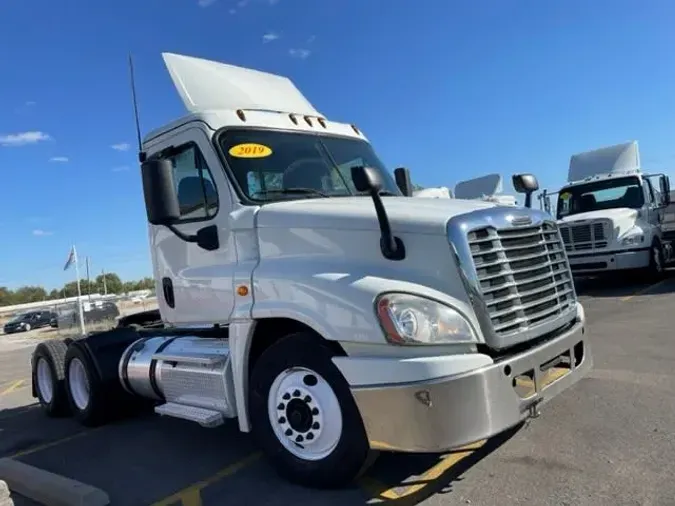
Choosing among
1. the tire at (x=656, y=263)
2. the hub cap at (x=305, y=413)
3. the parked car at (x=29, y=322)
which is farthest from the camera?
the parked car at (x=29, y=322)

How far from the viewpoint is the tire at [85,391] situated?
243 inches

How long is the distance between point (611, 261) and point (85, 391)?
38.0 ft

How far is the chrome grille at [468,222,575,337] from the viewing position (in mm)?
3768

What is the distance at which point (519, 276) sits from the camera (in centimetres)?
404

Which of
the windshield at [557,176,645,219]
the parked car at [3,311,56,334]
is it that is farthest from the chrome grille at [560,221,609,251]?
the parked car at [3,311,56,334]

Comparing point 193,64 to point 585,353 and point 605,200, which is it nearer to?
point 585,353

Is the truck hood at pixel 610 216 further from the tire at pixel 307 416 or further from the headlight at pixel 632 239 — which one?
the tire at pixel 307 416

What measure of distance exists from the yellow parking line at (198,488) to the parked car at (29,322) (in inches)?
1793

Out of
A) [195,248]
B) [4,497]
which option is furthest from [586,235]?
[4,497]

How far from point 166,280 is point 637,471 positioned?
12.7ft

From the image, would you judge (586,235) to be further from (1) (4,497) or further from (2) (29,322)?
(2) (29,322)

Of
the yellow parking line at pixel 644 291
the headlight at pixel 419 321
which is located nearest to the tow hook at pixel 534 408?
the headlight at pixel 419 321

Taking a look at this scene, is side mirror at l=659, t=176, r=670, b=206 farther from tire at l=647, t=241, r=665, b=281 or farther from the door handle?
the door handle

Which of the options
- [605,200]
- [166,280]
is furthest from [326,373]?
[605,200]
